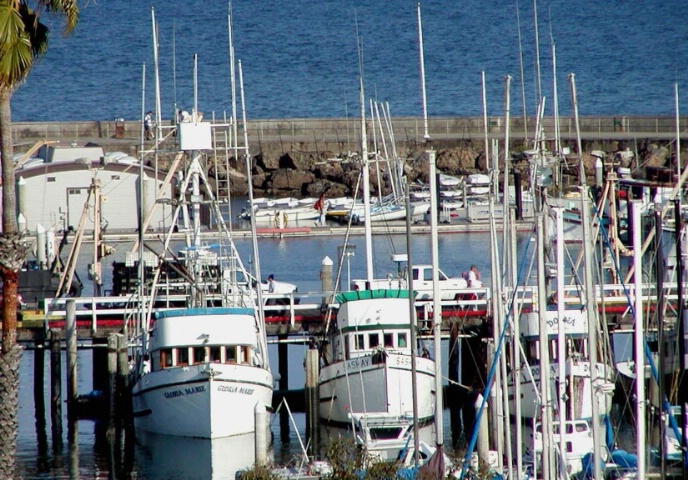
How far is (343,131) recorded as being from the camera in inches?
4053

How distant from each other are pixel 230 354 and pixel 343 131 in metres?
62.4

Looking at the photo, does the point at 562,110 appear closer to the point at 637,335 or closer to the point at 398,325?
the point at 398,325

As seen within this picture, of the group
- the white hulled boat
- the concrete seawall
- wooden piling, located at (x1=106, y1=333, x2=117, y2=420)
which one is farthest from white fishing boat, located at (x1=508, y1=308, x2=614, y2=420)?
the concrete seawall

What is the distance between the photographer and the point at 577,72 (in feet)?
532

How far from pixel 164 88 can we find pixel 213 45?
82.3ft

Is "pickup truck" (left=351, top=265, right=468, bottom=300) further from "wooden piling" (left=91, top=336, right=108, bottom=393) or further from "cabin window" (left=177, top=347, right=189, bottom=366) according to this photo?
"wooden piling" (left=91, top=336, right=108, bottom=393)

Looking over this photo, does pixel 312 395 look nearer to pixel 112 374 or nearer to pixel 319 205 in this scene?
pixel 112 374

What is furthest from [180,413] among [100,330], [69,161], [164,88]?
[164,88]

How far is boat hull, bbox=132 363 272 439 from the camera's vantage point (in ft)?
133

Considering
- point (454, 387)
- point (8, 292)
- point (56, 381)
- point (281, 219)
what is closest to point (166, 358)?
point (56, 381)

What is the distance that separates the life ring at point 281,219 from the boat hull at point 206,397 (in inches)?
1637

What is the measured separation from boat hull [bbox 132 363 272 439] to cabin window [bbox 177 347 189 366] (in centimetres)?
45

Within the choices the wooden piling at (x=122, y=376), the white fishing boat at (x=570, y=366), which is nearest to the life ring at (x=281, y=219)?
the wooden piling at (x=122, y=376)

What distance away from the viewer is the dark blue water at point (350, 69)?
14525 cm
